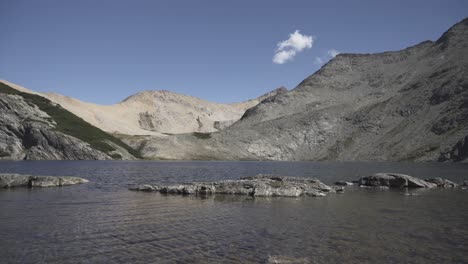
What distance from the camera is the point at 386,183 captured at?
60.8 metres

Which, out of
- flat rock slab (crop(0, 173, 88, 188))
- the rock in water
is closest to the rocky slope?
flat rock slab (crop(0, 173, 88, 188))

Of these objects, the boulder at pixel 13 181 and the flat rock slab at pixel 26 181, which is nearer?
the boulder at pixel 13 181

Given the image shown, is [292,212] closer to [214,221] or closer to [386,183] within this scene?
[214,221]

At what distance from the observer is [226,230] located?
2584cm

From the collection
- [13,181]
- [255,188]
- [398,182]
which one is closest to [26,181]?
[13,181]

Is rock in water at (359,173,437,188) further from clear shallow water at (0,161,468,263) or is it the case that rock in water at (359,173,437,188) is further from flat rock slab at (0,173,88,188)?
flat rock slab at (0,173,88,188)

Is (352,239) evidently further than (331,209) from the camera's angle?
No

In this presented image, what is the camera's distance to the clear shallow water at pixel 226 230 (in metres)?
19.6

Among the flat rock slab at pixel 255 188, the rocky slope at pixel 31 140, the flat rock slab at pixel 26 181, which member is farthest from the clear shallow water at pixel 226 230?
the rocky slope at pixel 31 140

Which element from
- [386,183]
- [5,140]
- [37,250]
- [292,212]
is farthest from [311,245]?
[5,140]

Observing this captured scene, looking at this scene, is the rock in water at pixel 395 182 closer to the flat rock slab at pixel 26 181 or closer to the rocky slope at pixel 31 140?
the flat rock slab at pixel 26 181

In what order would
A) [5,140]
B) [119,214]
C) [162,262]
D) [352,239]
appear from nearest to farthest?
1. [162,262]
2. [352,239]
3. [119,214]
4. [5,140]

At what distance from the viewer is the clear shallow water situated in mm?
A: 19562

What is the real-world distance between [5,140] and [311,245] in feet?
624
